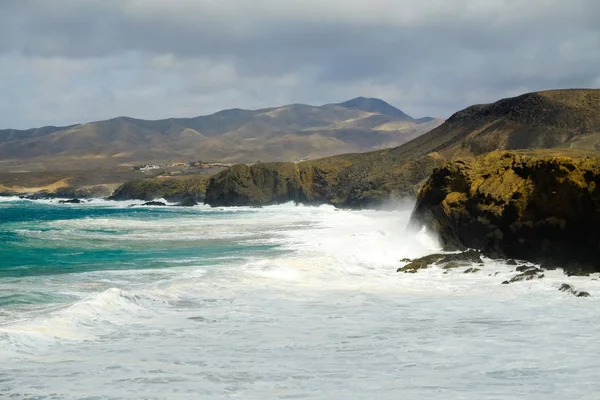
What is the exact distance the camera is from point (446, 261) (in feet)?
80.9

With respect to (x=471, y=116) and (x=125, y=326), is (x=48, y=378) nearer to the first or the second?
(x=125, y=326)

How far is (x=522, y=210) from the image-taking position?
25703 millimetres

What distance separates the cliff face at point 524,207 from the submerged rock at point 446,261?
4.41ft

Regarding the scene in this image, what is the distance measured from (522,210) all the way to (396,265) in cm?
496

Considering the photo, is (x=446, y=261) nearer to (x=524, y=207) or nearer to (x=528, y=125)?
(x=524, y=207)

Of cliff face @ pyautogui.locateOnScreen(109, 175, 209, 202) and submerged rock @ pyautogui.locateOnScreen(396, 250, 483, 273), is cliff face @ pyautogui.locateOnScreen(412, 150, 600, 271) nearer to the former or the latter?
submerged rock @ pyautogui.locateOnScreen(396, 250, 483, 273)

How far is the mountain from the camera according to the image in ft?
238

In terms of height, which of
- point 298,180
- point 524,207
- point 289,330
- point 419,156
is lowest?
point 289,330

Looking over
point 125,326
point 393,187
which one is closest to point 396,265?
point 125,326

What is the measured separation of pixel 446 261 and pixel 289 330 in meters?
11.2

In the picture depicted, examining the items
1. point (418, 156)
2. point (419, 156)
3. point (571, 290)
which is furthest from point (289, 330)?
point (418, 156)

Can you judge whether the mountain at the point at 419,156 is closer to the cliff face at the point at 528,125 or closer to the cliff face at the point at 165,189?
the cliff face at the point at 528,125

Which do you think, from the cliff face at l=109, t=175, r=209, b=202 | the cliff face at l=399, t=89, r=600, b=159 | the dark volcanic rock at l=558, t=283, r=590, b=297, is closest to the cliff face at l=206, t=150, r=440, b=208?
the cliff face at l=399, t=89, r=600, b=159

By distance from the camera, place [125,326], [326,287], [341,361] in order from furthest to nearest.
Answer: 1. [326,287]
2. [125,326]
3. [341,361]
